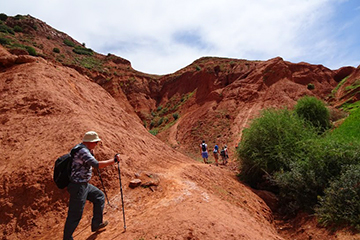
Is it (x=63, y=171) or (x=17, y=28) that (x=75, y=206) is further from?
(x=17, y=28)

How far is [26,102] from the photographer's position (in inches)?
304

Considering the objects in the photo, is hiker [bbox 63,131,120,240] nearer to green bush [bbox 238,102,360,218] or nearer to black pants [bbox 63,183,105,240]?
black pants [bbox 63,183,105,240]

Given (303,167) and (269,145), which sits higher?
(269,145)

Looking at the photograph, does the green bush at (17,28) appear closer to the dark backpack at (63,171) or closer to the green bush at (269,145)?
the green bush at (269,145)

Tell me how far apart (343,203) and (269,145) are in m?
4.89

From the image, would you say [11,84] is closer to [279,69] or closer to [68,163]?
[68,163]

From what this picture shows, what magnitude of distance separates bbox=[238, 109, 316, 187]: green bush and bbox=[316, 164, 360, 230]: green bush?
9.28 feet

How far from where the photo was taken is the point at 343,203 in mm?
5996

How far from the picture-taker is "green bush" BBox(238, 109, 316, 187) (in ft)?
32.8

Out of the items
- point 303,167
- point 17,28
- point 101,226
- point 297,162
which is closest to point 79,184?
point 101,226

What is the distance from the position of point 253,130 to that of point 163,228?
887cm

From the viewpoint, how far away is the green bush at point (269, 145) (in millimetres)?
10000

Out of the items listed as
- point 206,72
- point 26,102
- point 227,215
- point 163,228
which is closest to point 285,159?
point 227,215

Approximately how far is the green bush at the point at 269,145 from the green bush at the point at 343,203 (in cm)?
283
